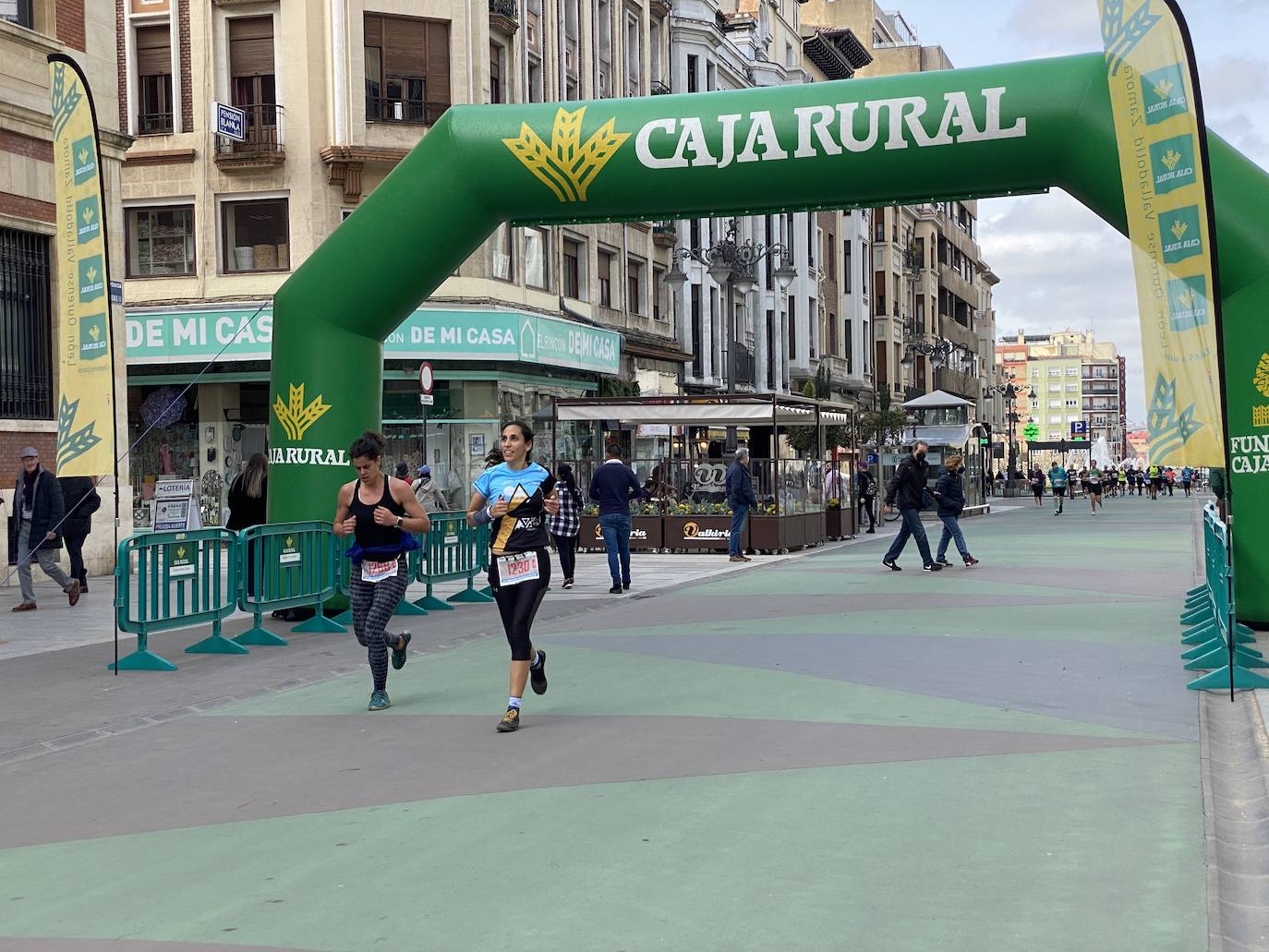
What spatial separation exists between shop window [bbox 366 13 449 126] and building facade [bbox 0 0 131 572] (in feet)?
35.4

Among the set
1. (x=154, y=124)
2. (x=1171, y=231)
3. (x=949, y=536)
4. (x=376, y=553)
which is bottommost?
(x=949, y=536)

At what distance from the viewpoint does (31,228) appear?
20297mm

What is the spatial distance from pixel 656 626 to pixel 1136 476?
257 feet

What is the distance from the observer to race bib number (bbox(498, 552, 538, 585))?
9.02 m

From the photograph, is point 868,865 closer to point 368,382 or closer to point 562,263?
point 368,382

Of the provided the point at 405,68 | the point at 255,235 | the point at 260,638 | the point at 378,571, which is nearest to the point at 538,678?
the point at 378,571

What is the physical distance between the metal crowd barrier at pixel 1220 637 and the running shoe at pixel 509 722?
173 inches

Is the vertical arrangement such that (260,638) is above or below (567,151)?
below

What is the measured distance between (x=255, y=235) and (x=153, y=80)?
390cm

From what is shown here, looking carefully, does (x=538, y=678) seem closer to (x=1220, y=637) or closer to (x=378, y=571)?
(x=378, y=571)

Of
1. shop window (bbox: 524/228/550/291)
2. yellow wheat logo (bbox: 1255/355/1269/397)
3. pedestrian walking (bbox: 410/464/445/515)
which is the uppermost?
shop window (bbox: 524/228/550/291)

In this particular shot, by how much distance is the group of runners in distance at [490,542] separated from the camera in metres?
9.02

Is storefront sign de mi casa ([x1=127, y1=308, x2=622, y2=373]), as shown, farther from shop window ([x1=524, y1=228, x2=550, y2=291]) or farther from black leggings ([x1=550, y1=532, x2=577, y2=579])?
black leggings ([x1=550, y1=532, x2=577, y2=579])

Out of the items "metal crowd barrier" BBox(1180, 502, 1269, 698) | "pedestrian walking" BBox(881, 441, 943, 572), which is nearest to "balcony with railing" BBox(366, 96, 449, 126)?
"pedestrian walking" BBox(881, 441, 943, 572)
